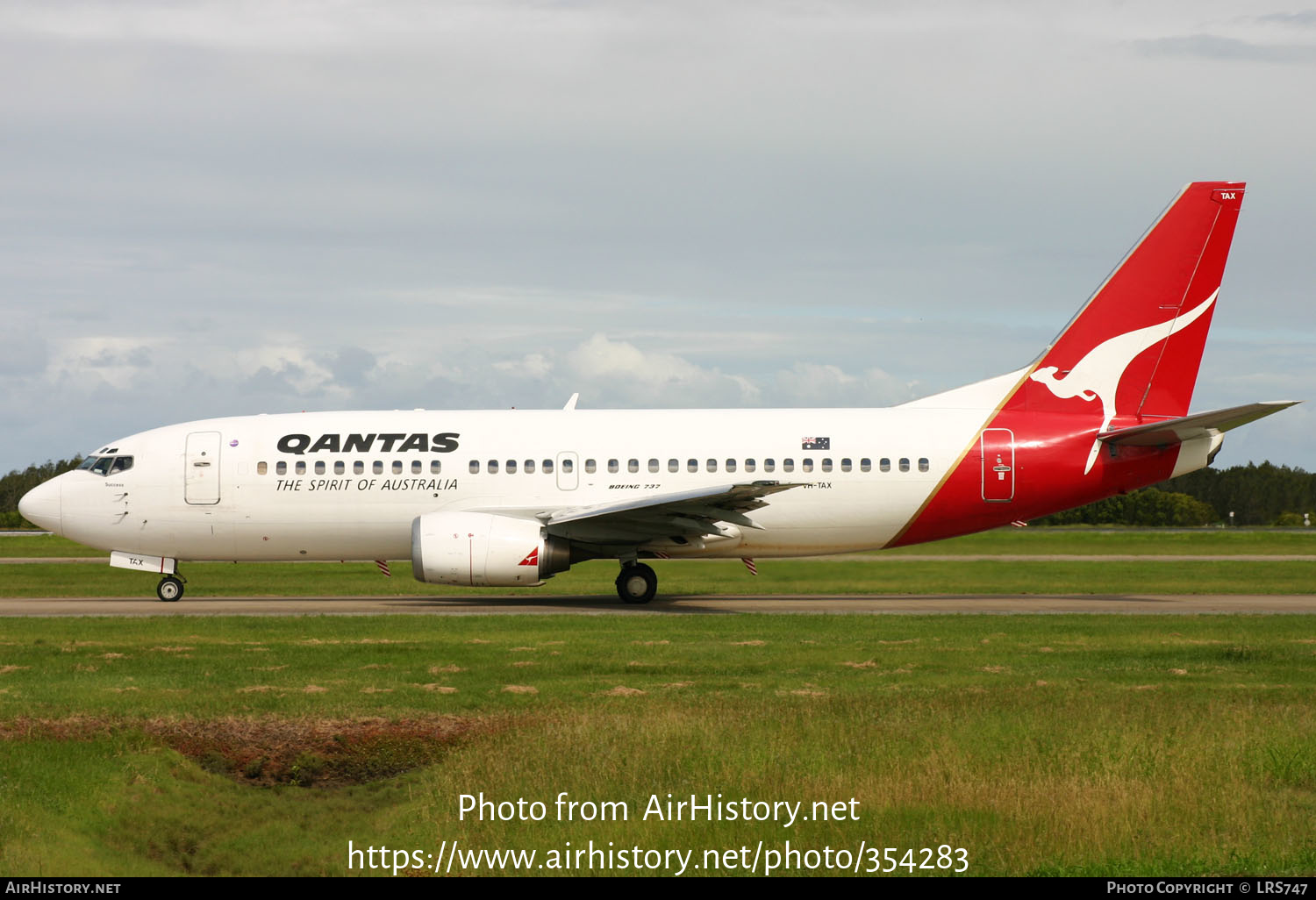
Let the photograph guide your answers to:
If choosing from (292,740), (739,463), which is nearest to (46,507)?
(739,463)

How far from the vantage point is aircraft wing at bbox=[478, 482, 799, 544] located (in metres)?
23.9

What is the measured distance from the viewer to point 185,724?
12406mm

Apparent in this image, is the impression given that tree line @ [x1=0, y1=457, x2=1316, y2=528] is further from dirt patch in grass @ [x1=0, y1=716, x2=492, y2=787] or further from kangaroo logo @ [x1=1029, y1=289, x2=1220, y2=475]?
dirt patch in grass @ [x1=0, y1=716, x2=492, y2=787]

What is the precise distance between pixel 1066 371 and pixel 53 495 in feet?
71.6

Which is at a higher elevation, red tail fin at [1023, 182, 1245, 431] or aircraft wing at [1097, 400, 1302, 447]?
red tail fin at [1023, 182, 1245, 431]

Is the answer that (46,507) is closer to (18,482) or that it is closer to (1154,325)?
(1154,325)

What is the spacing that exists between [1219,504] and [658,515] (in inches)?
2972

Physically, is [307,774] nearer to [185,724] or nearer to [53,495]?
[185,724]

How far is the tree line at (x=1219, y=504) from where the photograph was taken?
83250 millimetres

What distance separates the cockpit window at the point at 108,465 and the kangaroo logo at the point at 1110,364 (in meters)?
19.8

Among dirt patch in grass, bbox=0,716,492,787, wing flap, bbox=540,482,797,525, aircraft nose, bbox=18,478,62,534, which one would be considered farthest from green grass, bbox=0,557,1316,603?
dirt patch in grass, bbox=0,716,492,787

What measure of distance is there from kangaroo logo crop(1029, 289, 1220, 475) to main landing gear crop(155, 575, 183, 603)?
19.2 m

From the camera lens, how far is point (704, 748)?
A: 36.2ft
